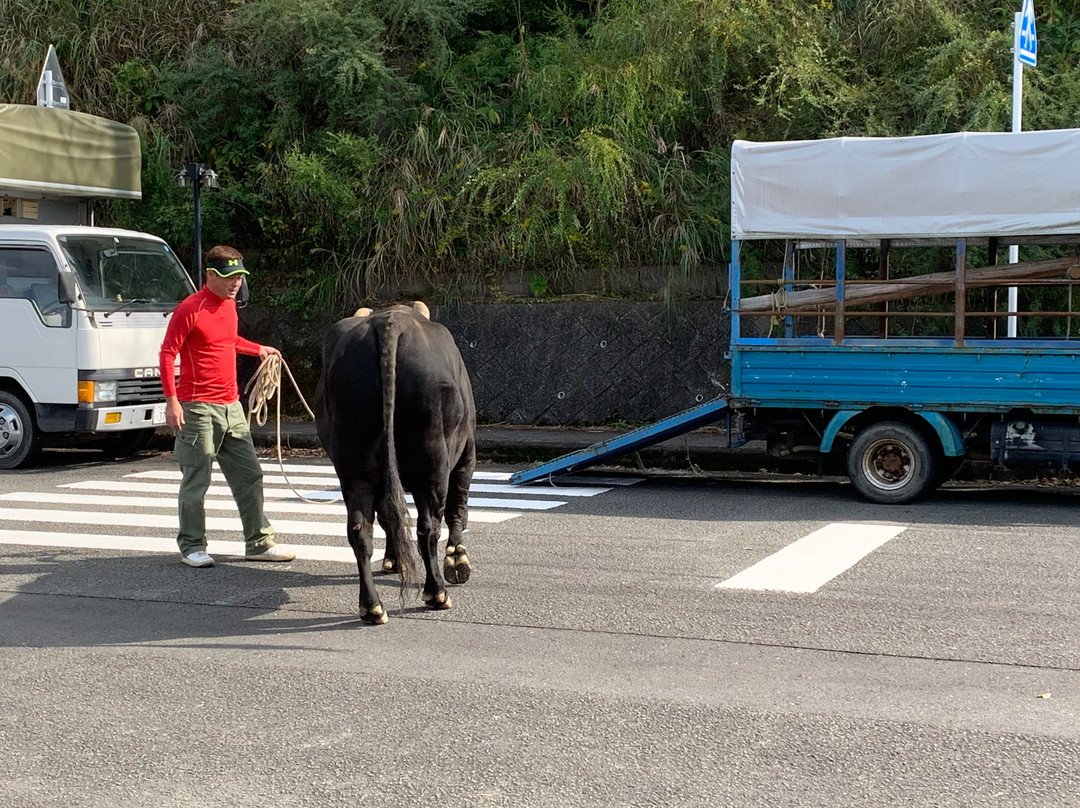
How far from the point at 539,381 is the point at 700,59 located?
5075 millimetres

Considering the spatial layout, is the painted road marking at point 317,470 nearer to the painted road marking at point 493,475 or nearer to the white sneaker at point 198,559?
the painted road marking at point 493,475

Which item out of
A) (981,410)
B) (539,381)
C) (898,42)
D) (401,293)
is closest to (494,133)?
(401,293)

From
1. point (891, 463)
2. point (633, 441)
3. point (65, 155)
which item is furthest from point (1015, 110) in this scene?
point (65, 155)

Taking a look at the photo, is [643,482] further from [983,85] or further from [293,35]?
[293,35]

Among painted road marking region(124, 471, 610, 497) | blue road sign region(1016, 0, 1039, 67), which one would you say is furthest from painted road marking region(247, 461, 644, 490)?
blue road sign region(1016, 0, 1039, 67)

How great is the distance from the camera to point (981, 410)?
432 inches

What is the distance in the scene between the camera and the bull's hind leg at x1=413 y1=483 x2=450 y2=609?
720 cm

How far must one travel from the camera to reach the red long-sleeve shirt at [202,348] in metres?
8.66

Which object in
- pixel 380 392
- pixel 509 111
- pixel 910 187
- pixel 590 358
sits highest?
pixel 509 111

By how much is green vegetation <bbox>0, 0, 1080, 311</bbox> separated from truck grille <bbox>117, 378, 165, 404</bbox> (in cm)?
406

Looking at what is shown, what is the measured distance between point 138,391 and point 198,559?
584cm

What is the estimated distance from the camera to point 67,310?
13703 mm

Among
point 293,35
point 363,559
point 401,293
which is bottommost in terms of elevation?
point 363,559

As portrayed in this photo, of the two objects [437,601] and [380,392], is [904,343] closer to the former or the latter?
[437,601]
